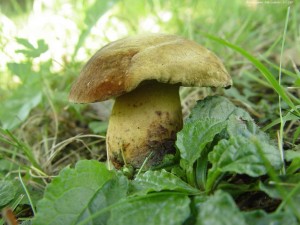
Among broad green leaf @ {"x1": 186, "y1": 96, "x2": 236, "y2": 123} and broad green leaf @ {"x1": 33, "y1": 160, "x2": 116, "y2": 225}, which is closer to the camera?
broad green leaf @ {"x1": 33, "y1": 160, "x2": 116, "y2": 225}

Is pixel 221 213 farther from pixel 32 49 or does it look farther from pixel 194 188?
pixel 32 49

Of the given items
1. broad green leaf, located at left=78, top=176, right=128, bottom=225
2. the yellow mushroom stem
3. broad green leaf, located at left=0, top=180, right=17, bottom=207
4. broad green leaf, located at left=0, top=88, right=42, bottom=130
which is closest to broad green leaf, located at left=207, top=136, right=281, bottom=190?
broad green leaf, located at left=78, top=176, right=128, bottom=225

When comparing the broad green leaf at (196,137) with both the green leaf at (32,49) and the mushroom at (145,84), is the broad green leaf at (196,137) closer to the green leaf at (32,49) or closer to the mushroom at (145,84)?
the mushroom at (145,84)

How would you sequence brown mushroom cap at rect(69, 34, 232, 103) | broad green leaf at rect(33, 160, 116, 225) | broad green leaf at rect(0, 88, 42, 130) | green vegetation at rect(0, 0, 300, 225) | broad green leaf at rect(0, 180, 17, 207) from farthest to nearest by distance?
broad green leaf at rect(0, 88, 42, 130), broad green leaf at rect(0, 180, 17, 207), brown mushroom cap at rect(69, 34, 232, 103), broad green leaf at rect(33, 160, 116, 225), green vegetation at rect(0, 0, 300, 225)

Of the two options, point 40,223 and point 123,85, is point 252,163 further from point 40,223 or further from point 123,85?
point 40,223

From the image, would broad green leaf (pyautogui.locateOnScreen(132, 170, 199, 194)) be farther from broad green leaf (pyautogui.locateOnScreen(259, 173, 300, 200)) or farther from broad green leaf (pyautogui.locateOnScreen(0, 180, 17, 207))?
broad green leaf (pyautogui.locateOnScreen(0, 180, 17, 207))

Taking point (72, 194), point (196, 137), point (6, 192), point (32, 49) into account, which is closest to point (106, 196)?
point (72, 194)
